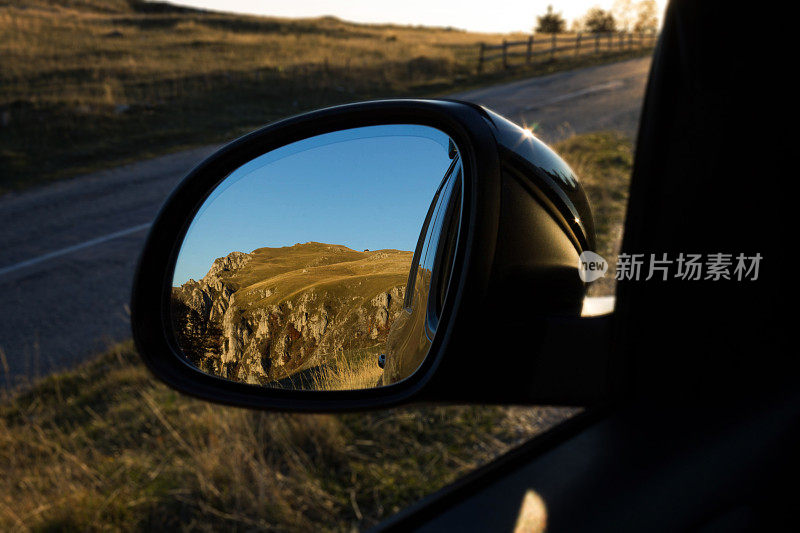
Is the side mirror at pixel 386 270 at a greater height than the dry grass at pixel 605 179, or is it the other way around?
the side mirror at pixel 386 270

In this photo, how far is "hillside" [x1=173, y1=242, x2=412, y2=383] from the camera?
1.11 meters

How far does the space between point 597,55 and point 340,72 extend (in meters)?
15.8

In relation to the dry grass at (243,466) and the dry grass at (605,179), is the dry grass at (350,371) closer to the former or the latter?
the dry grass at (243,466)

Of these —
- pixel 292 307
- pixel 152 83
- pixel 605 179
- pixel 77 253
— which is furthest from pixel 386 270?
pixel 152 83

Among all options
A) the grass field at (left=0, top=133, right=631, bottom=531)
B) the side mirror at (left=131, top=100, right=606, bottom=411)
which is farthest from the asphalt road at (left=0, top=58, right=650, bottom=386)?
the side mirror at (left=131, top=100, right=606, bottom=411)

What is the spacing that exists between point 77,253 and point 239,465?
6019 mm

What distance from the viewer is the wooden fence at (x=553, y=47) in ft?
93.0

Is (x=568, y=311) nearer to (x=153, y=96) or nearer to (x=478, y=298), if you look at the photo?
(x=478, y=298)

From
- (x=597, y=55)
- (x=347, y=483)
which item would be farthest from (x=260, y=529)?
(x=597, y=55)

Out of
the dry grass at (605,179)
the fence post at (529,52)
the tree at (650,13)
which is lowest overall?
the dry grass at (605,179)

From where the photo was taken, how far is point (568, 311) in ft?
3.70

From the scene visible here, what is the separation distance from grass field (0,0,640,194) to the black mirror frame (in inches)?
423

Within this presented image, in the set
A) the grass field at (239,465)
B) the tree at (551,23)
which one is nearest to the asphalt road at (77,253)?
the grass field at (239,465)

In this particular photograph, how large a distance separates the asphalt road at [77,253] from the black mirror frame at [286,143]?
3.48 meters
